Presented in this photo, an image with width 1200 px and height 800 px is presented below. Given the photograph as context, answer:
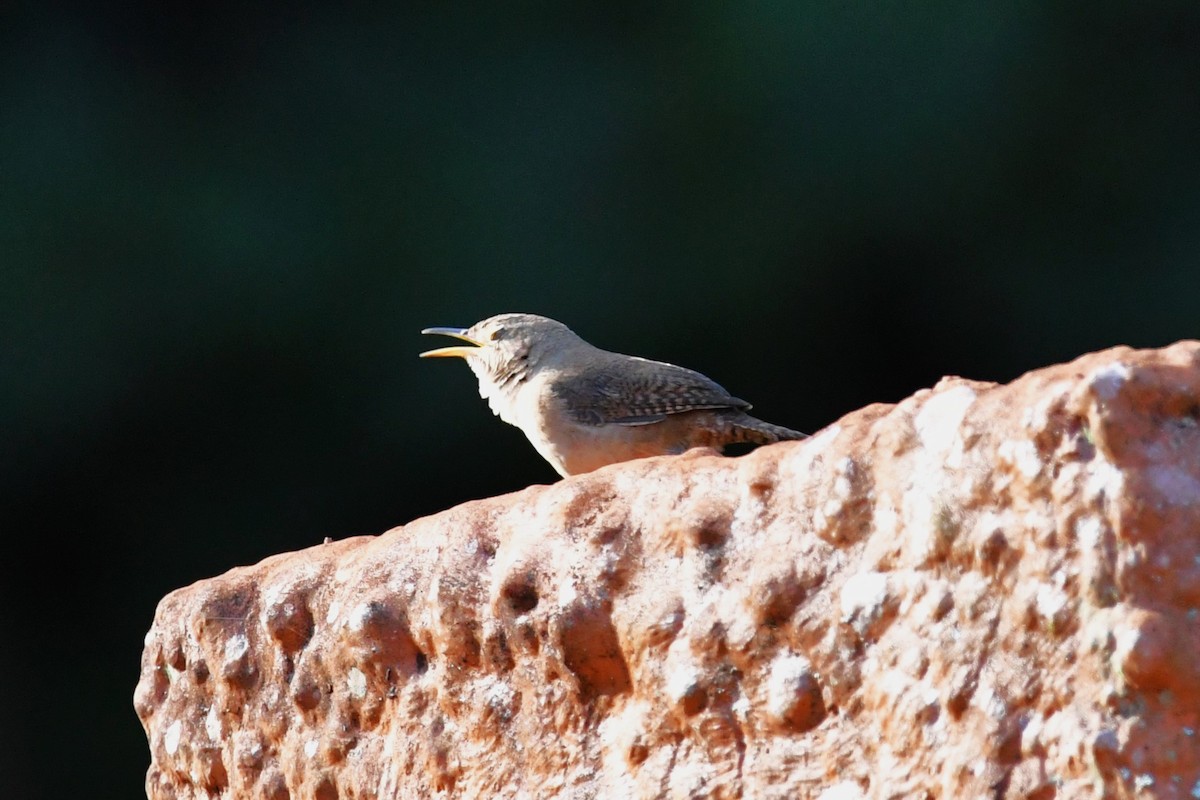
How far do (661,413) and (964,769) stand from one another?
344 centimetres

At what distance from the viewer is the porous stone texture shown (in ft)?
7.38

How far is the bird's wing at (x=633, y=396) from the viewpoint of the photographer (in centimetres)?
571

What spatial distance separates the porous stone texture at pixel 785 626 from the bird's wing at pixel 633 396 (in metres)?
2.13

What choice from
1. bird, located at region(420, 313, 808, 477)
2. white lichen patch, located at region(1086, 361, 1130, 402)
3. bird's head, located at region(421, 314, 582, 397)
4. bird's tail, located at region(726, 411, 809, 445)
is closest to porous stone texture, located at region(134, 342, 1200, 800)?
white lichen patch, located at region(1086, 361, 1130, 402)

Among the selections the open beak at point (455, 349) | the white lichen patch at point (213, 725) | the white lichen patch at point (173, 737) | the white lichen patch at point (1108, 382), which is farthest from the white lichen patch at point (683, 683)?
the open beak at point (455, 349)

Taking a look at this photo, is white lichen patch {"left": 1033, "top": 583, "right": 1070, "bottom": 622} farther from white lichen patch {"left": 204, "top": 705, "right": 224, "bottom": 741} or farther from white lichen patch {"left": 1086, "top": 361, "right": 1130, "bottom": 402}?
white lichen patch {"left": 204, "top": 705, "right": 224, "bottom": 741}

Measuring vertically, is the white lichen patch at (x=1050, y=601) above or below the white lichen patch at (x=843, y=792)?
above

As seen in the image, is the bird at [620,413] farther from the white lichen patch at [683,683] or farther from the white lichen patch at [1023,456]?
the white lichen patch at [1023,456]

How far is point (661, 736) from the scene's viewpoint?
9.26ft

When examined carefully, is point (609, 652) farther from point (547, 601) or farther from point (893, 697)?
point (893, 697)

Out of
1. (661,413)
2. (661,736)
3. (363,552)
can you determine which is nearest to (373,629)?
(363,552)

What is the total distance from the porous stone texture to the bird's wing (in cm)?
213

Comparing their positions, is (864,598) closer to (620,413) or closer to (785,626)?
(785,626)

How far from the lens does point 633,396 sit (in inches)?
228
